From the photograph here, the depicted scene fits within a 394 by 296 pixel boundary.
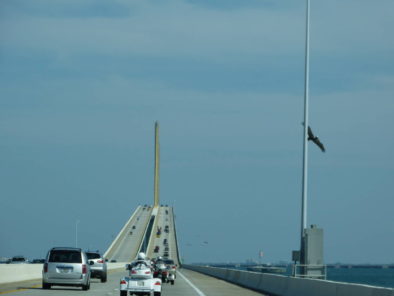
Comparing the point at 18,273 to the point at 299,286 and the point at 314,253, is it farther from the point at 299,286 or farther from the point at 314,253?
the point at 299,286

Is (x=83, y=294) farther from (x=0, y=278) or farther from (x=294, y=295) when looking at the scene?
(x=0, y=278)

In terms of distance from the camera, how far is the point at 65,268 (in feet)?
122

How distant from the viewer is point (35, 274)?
54.1m

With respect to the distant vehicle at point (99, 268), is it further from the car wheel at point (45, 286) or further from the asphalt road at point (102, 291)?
the car wheel at point (45, 286)

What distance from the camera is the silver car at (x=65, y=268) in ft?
122

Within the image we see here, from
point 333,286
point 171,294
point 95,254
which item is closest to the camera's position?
point 333,286

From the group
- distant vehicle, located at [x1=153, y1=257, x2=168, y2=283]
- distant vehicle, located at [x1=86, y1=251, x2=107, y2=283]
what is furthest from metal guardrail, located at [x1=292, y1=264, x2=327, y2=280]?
distant vehicle, located at [x1=86, y1=251, x2=107, y2=283]

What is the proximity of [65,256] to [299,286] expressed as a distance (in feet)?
36.0

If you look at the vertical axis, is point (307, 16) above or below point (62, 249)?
above

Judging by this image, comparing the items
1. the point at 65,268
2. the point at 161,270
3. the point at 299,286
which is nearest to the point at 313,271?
the point at 299,286

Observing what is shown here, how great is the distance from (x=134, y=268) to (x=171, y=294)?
15.3ft

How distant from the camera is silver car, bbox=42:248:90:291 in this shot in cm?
3709

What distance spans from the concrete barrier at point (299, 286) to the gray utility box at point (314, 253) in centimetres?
97

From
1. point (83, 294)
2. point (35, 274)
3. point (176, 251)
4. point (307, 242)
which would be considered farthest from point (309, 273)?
point (176, 251)
